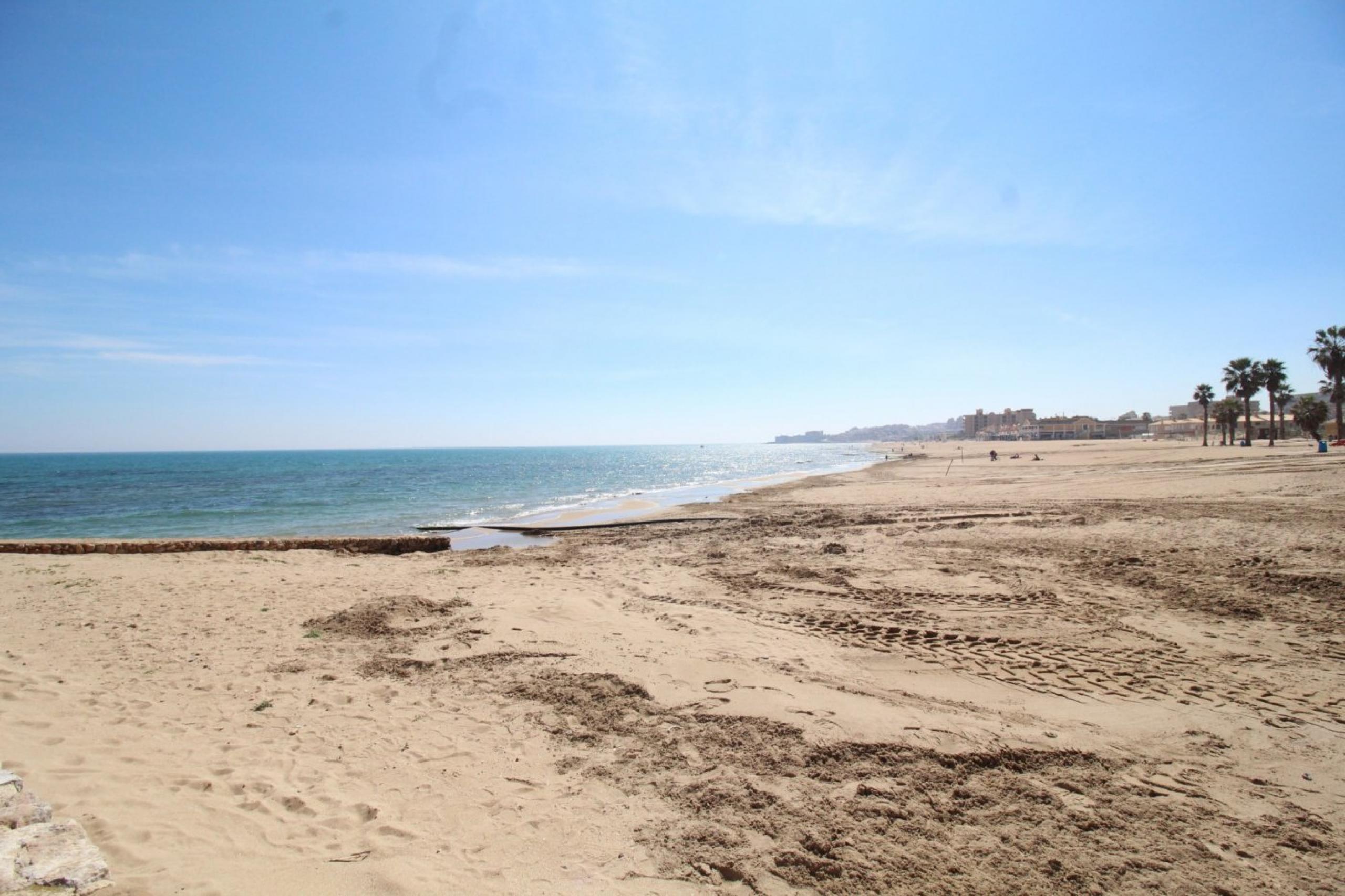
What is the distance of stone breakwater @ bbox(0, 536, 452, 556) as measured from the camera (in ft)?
54.1

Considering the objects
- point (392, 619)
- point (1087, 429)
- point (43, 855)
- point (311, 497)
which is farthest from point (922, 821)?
point (1087, 429)

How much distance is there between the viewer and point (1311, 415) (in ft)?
189

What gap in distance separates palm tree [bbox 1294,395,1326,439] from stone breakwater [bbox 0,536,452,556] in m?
78.2

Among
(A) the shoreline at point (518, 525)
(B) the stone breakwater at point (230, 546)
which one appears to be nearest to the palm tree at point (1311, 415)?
(A) the shoreline at point (518, 525)

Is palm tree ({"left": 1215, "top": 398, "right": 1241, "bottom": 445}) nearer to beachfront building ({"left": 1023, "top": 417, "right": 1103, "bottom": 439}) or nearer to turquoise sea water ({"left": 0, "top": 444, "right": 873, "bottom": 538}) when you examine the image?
turquoise sea water ({"left": 0, "top": 444, "right": 873, "bottom": 538})

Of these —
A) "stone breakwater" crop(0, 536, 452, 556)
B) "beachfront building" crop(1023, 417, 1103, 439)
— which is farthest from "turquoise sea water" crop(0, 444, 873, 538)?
"beachfront building" crop(1023, 417, 1103, 439)

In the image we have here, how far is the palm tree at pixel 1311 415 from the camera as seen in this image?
57.4 metres

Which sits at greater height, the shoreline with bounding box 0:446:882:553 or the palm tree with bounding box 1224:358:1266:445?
the palm tree with bounding box 1224:358:1266:445

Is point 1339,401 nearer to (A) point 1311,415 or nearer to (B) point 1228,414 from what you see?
(A) point 1311,415

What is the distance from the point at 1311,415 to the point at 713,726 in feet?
267

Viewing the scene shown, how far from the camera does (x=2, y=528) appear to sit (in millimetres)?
26891

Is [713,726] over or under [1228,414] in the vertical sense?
under

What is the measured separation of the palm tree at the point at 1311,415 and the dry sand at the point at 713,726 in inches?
2660

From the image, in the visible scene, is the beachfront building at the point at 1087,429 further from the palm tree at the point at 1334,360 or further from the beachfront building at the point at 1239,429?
the palm tree at the point at 1334,360
